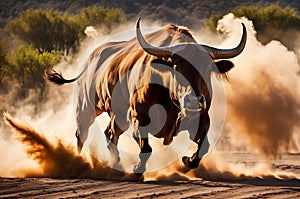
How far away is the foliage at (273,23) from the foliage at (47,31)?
917 cm

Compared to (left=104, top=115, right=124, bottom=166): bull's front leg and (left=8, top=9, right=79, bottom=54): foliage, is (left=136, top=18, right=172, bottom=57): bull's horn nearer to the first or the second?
(left=104, top=115, right=124, bottom=166): bull's front leg

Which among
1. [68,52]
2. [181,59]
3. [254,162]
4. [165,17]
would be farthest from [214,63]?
[165,17]

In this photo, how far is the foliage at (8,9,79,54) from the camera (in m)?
48.5

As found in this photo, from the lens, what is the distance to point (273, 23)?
4691 cm

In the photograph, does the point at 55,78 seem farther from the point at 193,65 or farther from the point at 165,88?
the point at 193,65

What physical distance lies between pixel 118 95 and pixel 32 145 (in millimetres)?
1636

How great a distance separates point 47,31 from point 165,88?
38491 mm

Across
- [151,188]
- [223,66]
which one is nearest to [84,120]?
[223,66]

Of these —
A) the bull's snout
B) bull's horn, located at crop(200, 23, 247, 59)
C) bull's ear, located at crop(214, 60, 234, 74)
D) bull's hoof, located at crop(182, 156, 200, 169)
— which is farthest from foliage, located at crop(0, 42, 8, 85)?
the bull's snout

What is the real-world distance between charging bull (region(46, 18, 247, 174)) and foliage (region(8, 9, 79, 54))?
35.5 metres

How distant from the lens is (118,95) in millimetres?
12531

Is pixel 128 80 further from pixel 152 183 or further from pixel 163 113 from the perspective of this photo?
pixel 152 183

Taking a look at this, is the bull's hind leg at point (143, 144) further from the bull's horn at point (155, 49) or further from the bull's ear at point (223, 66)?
the bull's ear at point (223, 66)

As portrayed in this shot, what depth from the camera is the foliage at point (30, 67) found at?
3590cm
